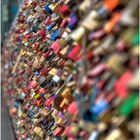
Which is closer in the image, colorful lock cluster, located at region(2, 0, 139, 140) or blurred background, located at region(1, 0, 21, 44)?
colorful lock cluster, located at region(2, 0, 139, 140)

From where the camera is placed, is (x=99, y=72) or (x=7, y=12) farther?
(x=7, y=12)

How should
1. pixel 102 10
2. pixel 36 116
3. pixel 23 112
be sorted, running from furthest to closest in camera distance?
1. pixel 23 112
2. pixel 36 116
3. pixel 102 10

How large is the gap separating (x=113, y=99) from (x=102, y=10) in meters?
0.31

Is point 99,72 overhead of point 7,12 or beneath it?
overhead

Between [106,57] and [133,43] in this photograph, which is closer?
[133,43]

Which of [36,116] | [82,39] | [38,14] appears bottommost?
[36,116]

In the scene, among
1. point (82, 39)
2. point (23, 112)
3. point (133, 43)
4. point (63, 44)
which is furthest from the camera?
point (23, 112)

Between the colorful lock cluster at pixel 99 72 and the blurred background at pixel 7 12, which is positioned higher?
the colorful lock cluster at pixel 99 72

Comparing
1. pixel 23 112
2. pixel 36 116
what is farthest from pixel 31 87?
pixel 23 112

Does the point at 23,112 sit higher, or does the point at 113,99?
the point at 113,99

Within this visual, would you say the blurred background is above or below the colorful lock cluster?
below

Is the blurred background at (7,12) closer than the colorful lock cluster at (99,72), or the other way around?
the colorful lock cluster at (99,72)

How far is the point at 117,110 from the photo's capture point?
1.64 meters

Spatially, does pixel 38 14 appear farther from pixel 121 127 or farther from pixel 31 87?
pixel 121 127
